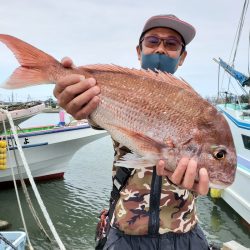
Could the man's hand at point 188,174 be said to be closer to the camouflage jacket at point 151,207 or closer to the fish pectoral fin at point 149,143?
the fish pectoral fin at point 149,143

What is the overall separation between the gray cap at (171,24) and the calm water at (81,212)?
23.3 feet

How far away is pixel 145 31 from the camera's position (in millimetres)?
2840

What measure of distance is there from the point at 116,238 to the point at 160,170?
0.73m

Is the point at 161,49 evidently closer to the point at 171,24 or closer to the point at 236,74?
the point at 171,24

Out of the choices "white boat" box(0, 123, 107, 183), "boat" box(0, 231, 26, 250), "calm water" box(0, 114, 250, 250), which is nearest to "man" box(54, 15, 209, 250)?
"boat" box(0, 231, 26, 250)

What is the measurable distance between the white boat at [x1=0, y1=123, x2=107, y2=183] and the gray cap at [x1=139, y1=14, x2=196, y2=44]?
1066 cm

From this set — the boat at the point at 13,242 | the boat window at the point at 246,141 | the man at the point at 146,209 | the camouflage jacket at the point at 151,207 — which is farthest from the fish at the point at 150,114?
the boat window at the point at 246,141

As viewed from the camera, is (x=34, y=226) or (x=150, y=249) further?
(x=34, y=226)

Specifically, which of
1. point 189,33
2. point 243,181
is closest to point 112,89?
point 189,33

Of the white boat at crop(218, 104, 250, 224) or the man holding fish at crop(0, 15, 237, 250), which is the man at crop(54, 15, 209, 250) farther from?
the white boat at crop(218, 104, 250, 224)

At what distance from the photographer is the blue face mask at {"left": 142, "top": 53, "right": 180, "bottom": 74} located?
8.68 feet

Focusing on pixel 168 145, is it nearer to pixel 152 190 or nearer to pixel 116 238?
pixel 152 190

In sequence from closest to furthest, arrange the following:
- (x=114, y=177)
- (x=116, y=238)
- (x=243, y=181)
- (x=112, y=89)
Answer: (x=112, y=89) < (x=116, y=238) < (x=114, y=177) < (x=243, y=181)

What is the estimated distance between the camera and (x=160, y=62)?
265 cm
